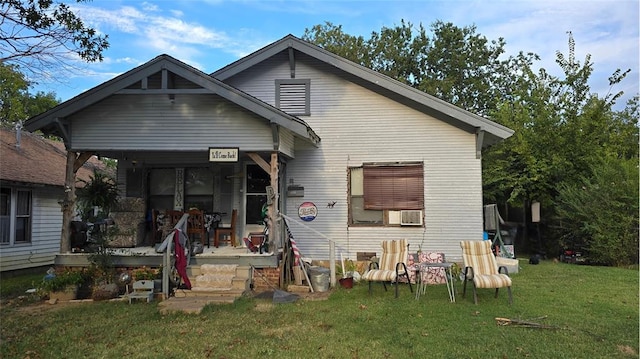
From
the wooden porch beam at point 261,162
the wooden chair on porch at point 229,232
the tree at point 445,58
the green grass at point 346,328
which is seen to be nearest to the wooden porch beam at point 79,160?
the green grass at point 346,328

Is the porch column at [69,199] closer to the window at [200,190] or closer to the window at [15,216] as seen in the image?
the window at [200,190]

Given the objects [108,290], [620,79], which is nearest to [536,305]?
[108,290]

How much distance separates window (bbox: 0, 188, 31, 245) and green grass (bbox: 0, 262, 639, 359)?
17.2ft

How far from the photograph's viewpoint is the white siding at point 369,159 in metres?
9.73

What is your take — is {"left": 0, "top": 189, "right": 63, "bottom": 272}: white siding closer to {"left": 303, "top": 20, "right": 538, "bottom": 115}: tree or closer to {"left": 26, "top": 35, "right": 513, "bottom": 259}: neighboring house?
{"left": 26, "top": 35, "right": 513, "bottom": 259}: neighboring house

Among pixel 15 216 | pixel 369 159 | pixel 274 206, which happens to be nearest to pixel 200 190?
pixel 274 206

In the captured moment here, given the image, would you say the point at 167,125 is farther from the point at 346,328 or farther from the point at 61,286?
the point at 346,328

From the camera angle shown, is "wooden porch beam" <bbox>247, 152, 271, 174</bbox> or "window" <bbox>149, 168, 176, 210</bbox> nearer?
"wooden porch beam" <bbox>247, 152, 271, 174</bbox>

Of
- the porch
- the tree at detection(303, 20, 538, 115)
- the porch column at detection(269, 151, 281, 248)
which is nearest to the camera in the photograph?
the porch

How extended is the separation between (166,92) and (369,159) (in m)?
4.74

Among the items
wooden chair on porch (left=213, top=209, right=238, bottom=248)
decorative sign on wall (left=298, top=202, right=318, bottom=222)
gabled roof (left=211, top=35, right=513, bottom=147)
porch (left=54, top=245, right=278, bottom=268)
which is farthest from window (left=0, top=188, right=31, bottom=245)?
decorative sign on wall (left=298, top=202, right=318, bottom=222)

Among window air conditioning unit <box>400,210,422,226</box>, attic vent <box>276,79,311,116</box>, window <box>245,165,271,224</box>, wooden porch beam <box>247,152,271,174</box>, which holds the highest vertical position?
attic vent <box>276,79,311,116</box>

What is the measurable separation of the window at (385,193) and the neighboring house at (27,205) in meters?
8.77

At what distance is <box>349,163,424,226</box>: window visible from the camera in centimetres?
991
